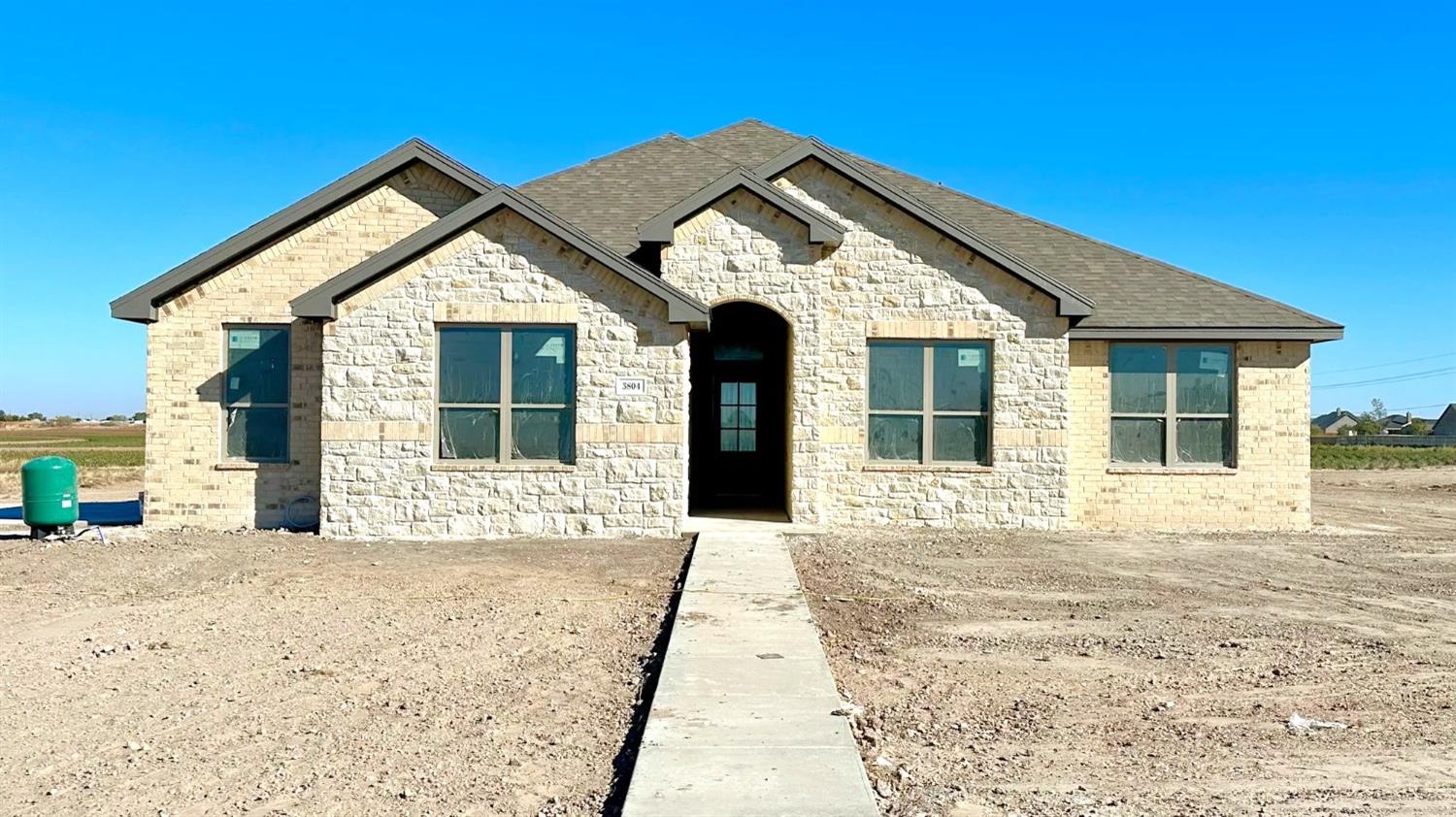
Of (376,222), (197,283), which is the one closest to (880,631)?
(376,222)

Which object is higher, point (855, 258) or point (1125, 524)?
point (855, 258)

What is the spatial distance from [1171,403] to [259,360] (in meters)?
13.9

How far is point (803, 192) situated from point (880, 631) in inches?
328

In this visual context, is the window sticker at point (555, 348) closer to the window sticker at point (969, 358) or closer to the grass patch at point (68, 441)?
the window sticker at point (969, 358)

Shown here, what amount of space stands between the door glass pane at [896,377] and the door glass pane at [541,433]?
4.69 metres

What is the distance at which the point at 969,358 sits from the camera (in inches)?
568

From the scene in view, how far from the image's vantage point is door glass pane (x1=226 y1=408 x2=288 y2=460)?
45.9 feet

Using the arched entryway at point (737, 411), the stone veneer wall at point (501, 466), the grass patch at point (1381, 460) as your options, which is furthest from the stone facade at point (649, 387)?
the grass patch at point (1381, 460)

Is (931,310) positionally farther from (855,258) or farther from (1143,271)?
(1143,271)

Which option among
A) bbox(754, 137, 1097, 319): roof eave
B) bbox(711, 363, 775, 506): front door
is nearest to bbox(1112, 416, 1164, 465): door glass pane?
bbox(754, 137, 1097, 319): roof eave

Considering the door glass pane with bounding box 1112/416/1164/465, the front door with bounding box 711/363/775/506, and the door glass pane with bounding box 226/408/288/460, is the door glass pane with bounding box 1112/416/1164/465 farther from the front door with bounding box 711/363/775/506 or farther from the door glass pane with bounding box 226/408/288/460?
the door glass pane with bounding box 226/408/288/460

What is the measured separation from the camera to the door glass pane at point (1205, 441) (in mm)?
14867

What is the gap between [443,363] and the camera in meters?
13.1

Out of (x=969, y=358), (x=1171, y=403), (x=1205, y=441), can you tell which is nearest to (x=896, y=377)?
(x=969, y=358)
